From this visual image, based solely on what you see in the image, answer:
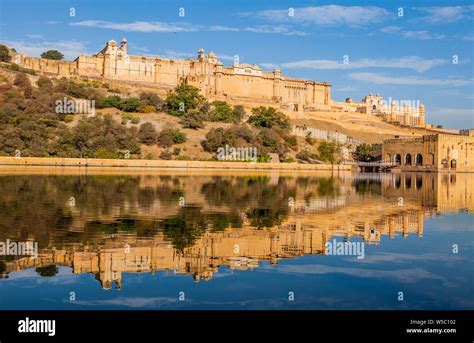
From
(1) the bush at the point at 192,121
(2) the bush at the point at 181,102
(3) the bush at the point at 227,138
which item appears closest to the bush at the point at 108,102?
(2) the bush at the point at 181,102

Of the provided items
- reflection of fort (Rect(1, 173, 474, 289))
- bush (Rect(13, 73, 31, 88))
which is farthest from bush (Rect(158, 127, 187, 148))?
reflection of fort (Rect(1, 173, 474, 289))

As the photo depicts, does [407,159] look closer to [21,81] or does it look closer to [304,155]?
[304,155]

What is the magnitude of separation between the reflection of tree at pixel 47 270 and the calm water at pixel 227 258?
14 millimetres

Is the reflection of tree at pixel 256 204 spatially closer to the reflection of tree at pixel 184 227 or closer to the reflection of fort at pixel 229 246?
the reflection of fort at pixel 229 246

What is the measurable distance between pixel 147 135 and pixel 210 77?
35.7 meters

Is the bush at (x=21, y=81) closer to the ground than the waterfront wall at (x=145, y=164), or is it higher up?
higher up

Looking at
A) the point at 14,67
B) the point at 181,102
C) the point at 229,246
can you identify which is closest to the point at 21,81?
the point at 14,67

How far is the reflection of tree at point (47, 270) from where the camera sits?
7.63m

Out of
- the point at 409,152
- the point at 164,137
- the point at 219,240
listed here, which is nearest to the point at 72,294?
the point at 219,240

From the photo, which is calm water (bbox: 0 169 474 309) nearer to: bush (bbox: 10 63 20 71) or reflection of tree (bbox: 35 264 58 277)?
reflection of tree (bbox: 35 264 58 277)

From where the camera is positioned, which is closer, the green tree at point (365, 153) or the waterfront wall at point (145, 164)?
the waterfront wall at point (145, 164)

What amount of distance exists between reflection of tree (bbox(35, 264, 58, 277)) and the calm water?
14mm

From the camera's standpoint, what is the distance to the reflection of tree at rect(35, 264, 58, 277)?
763cm

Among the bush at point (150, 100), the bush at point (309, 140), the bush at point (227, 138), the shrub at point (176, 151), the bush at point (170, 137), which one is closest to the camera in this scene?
the shrub at point (176, 151)
